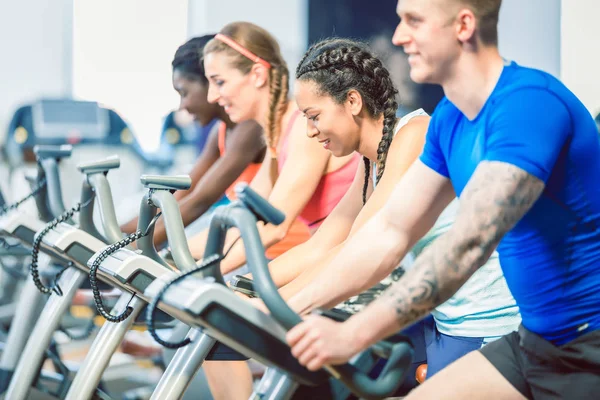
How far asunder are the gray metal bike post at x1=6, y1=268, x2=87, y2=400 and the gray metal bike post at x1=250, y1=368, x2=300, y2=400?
1235 mm

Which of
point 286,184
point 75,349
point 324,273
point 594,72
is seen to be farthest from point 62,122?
point 324,273

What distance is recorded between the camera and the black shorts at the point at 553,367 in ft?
4.83

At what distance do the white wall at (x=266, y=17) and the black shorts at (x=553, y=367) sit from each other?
2.82 metres

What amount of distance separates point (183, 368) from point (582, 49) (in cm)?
247

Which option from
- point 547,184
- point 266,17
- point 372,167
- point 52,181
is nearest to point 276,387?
point 547,184

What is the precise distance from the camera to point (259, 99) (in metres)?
3.07

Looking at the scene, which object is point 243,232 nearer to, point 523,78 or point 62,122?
point 523,78

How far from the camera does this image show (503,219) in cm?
131

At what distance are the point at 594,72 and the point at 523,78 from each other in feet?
8.20

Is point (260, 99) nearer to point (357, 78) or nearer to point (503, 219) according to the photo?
point (357, 78)

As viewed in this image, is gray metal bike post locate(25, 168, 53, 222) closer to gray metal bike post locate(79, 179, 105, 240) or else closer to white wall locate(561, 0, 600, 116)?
gray metal bike post locate(79, 179, 105, 240)

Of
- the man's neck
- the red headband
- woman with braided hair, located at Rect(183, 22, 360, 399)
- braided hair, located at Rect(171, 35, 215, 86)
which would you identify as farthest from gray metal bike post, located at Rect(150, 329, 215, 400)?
braided hair, located at Rect(171, 35, 215, 86)

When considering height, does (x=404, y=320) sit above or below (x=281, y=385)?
above

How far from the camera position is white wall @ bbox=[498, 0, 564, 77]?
3.71 m
